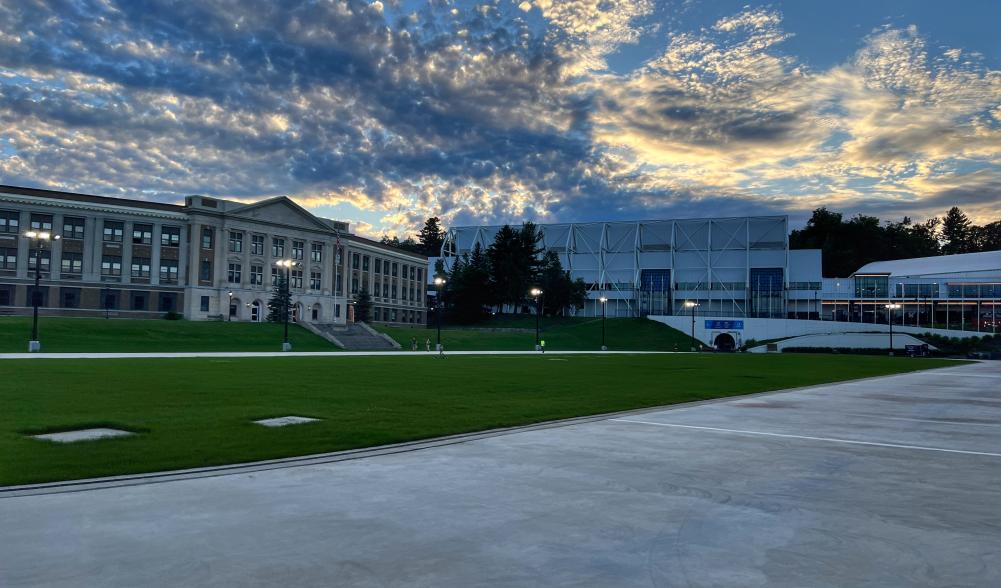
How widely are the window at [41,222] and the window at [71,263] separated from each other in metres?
3.60

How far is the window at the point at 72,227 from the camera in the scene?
79.8 meters

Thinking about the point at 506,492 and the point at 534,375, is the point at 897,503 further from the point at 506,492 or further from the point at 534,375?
the point at 534,375

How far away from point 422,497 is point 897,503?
5326 mm

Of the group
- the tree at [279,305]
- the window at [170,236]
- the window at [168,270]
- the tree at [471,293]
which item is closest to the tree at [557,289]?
the tree at [471,293]

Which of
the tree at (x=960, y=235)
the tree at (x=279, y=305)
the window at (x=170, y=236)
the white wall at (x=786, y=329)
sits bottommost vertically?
the white wall at (x=786, y=329)

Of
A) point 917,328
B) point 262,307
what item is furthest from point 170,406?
point 917,328

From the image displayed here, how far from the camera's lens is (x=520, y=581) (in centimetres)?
490

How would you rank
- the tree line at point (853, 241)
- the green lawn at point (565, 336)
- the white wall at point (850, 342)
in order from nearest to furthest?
the green lawn at point (565, 336) < the white wall at point (850, 342) < the tree line at point (853, 241)

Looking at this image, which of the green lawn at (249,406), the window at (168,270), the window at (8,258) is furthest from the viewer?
the window at (168,270)

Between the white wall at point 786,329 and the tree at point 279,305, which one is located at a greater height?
the tree at point 279,305

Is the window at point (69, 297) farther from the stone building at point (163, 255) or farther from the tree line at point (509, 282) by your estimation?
the tree line at point (509, 282)

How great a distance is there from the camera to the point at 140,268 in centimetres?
8475

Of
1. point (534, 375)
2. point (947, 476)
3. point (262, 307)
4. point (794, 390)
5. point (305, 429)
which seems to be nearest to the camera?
point (947, 476)

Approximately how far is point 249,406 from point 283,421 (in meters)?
2.95
